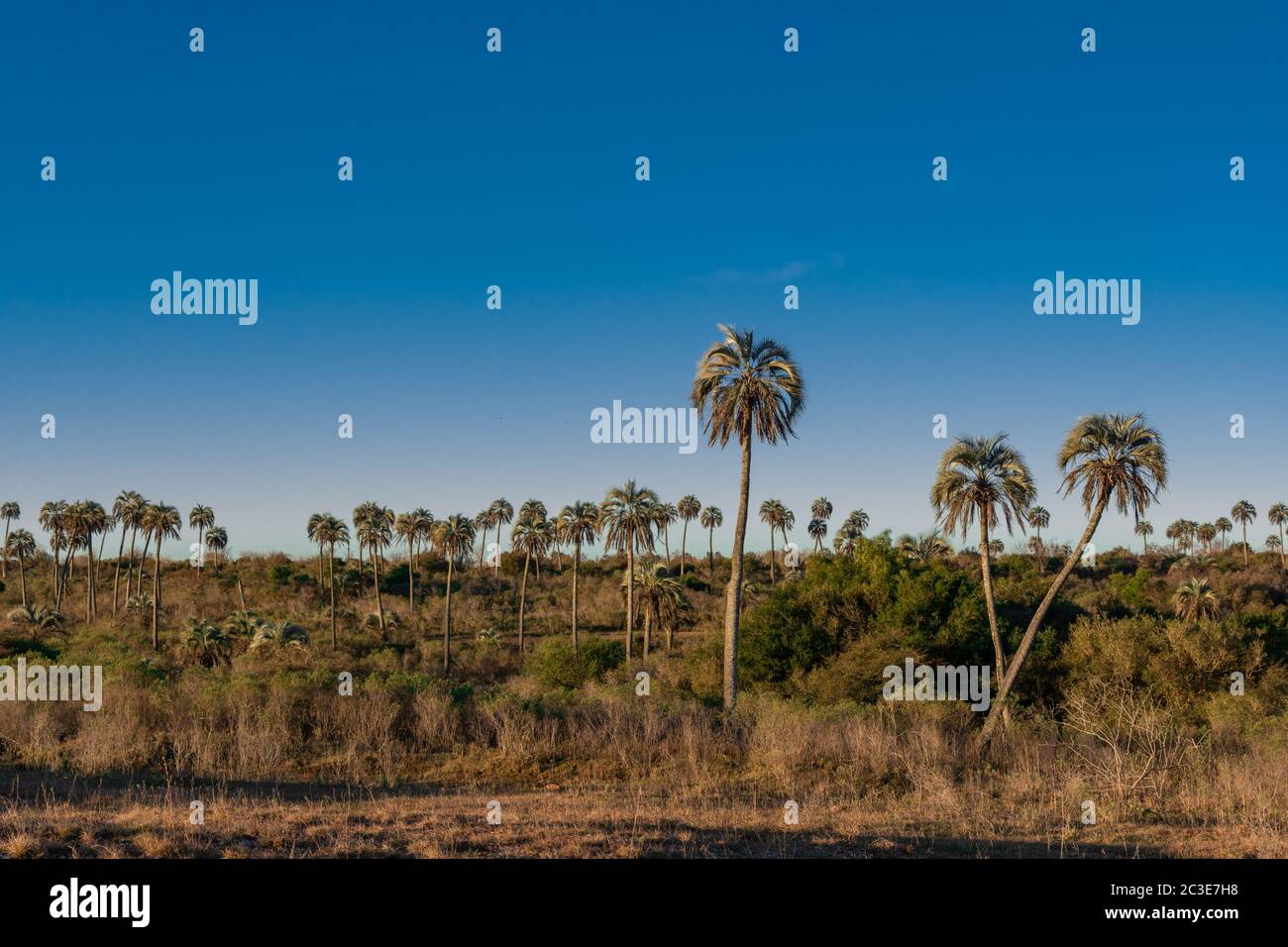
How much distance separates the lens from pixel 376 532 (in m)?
66.9

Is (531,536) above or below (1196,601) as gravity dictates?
above

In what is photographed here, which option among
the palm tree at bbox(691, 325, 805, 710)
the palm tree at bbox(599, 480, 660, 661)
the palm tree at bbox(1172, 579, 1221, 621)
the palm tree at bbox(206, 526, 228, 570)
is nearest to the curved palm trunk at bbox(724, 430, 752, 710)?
the palm tree at bbox(691, 325, 805, 710)

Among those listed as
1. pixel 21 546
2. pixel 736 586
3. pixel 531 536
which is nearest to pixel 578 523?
pixel 531 536

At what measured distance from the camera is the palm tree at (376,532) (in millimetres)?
66375

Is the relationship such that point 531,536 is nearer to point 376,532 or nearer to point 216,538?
point 376,532

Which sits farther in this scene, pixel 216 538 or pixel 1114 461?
pixel 216 538

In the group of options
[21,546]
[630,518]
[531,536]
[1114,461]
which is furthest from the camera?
[21,546]

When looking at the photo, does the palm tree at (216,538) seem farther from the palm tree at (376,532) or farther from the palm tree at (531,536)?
the palm tree at (531,536)

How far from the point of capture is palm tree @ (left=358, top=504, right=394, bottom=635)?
6638cm

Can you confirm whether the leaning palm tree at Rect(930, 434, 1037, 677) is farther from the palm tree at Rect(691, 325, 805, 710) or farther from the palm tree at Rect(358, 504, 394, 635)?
the palm tree at Rect(358, 504, 394, 635)

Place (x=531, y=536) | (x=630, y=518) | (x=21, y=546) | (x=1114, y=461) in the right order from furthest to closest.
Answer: (x=21, y=546)
(x=531, y=536)
(x=630, y=518)
(x=1114, y=461)

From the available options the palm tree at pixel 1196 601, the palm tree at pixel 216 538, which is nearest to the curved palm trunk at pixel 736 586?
the palm tree at pixel 1196 601
